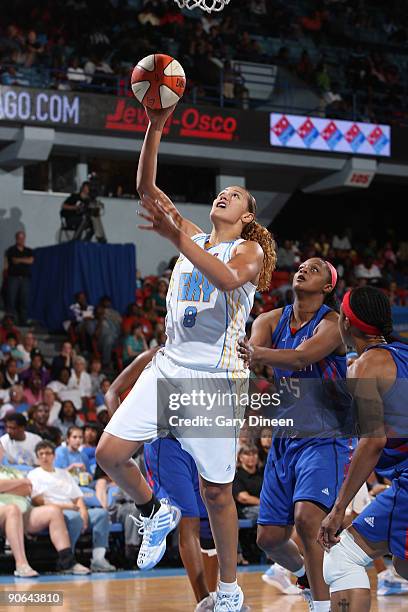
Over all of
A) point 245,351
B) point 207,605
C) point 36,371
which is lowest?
point 207,605

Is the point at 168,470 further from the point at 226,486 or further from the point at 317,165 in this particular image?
the point at 317,165

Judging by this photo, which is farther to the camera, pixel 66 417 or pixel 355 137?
pixel 355 137

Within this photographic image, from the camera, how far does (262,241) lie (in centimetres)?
546

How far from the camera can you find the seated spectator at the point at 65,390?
42.3 ft

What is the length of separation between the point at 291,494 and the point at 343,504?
3.74ft

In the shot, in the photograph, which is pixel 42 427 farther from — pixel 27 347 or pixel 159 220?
pixel 159 220

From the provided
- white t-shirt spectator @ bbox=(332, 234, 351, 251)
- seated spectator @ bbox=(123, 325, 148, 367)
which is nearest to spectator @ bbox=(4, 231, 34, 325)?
seated spectator @ bbox=(123, 325, 148, 367)

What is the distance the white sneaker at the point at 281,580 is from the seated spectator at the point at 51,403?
4.14m

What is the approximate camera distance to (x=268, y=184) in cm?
2189

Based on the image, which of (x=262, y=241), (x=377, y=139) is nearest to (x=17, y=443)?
(x=262, y=241)

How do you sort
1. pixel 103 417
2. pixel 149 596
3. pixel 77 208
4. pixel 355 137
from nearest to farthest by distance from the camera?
1. pixel 149 596
2. pixel 103 417
3. pixel 77 208
4. pixel 355 137

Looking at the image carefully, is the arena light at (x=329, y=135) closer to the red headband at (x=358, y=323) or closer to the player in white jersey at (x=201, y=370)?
the player in white jersey at (x=201, y=370)

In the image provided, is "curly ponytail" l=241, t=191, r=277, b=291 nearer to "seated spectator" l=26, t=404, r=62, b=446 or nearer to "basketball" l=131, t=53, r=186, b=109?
"basketball" l=131, t=53, r=186, b=109

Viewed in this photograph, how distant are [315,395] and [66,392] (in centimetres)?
775
